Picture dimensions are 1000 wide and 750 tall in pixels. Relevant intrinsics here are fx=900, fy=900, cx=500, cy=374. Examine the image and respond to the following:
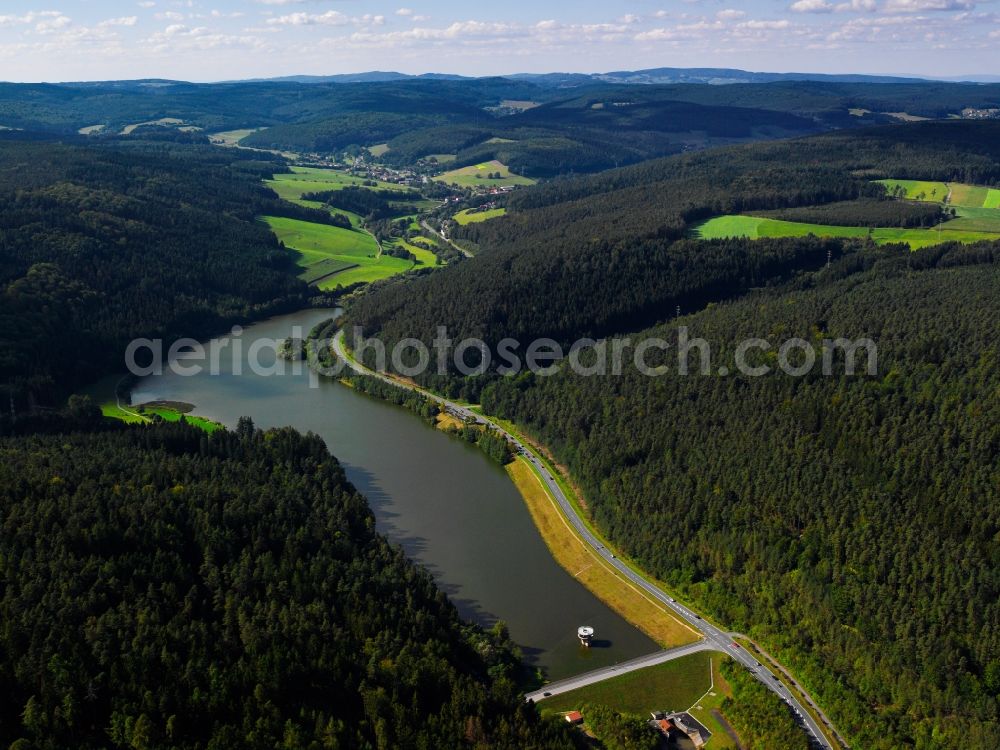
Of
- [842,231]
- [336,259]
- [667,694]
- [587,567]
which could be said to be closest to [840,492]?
[587,567]


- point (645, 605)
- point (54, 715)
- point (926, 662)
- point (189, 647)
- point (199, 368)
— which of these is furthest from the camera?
point (199, 368)

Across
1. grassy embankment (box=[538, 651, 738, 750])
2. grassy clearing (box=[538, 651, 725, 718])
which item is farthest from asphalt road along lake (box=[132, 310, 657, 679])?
grassy embankment (box=[538, 651, 738, 750])

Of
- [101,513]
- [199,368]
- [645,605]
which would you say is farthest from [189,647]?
[199,368]

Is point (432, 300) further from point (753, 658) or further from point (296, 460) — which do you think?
point (753, 658)

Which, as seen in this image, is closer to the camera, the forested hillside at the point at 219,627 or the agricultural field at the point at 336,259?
the forested hillside at the point at 219,627

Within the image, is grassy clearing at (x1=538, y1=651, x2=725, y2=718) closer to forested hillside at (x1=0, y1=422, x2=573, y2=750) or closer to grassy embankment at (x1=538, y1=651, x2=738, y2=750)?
grassy embankment at (x1=538, y1=651, x2=738, y2=750)

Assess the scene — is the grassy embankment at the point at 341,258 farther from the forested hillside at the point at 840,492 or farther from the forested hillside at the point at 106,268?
the forested hillside at the point at 840,492

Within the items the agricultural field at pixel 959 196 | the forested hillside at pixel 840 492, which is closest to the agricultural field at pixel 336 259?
the forested hillside at pixel 840 492
